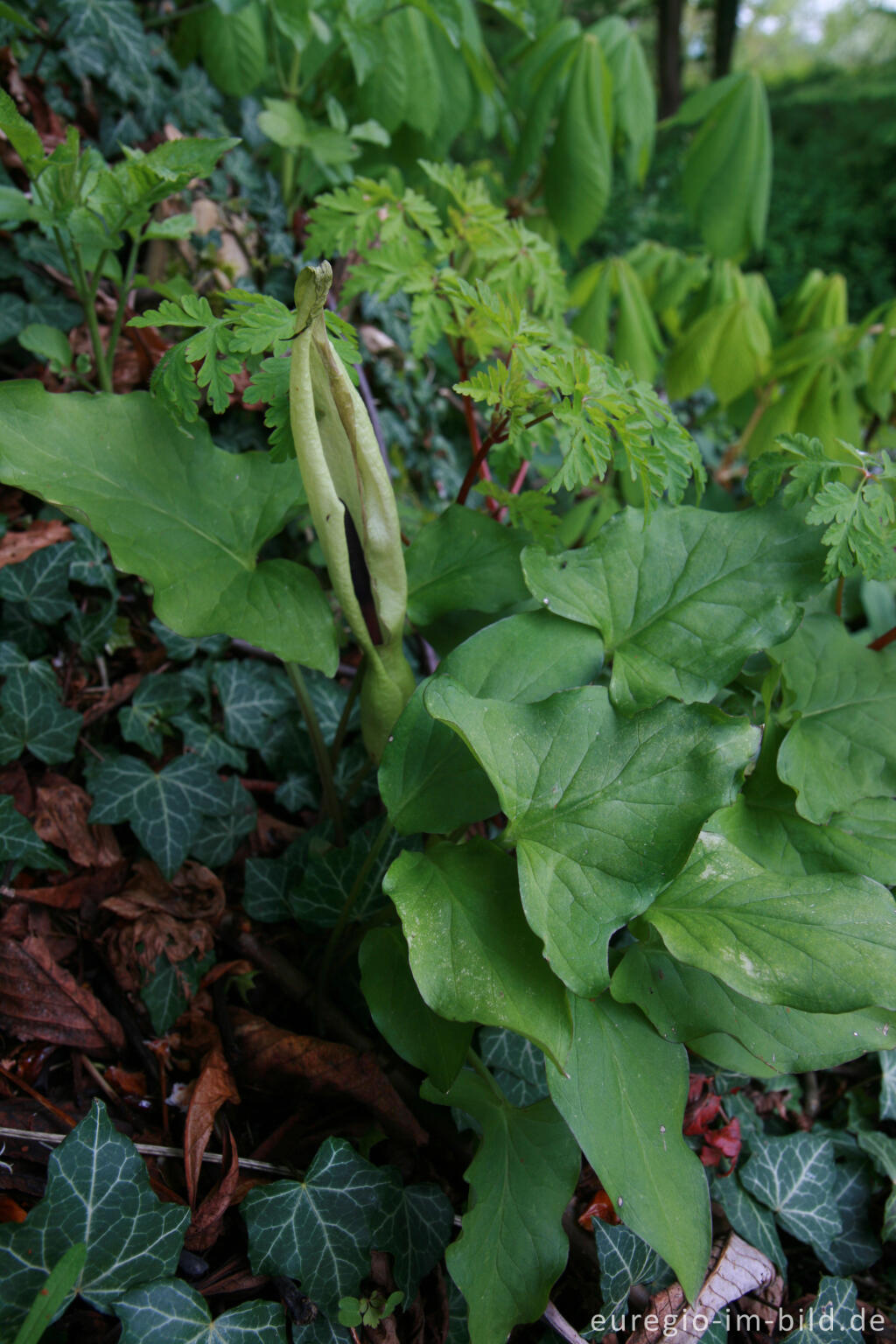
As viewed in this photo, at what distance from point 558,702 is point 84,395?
2.22 ft

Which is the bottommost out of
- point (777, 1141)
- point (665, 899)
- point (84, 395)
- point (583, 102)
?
point (777, 1141)

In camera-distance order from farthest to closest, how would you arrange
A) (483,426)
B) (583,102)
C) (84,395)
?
(483,426) → (583,102) → (84,395)

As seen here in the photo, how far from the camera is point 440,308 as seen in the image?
3.63 ft

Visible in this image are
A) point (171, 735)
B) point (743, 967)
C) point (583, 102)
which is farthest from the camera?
point (583, 102)

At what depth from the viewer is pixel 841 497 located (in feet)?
3.02

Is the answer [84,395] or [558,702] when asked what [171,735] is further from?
[558,702]

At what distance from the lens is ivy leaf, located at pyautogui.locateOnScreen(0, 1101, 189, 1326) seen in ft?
2.37

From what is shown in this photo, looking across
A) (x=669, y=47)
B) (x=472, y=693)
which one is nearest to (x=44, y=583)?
(x=472, y=693)

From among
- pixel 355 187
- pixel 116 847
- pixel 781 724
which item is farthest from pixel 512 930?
pixel 355 187

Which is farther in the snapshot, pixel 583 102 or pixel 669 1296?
pixel 583 102

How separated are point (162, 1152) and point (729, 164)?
94.5 inches

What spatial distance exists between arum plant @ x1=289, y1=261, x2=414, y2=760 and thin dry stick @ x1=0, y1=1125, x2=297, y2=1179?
494mm

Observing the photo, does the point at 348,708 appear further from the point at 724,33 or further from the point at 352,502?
the point at 724,33

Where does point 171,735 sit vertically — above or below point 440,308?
below
